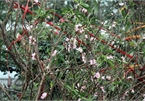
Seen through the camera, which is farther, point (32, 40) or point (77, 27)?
point (77, 27)

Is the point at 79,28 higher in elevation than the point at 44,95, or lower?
higher

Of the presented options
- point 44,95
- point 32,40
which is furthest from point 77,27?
point 44,95

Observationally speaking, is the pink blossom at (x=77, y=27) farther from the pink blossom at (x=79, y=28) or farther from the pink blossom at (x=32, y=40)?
the pink blossom at (x=32, y=40)

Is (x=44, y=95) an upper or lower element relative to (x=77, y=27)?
lower

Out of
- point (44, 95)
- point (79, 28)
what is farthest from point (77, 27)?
point (44, 95)

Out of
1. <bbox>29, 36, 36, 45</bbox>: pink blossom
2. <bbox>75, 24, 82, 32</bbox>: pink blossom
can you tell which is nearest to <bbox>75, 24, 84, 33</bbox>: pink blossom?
<bbox>75, 24, 82, 32</bbox>: pink blossom

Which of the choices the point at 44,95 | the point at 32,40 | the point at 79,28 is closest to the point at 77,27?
the point at 79,28

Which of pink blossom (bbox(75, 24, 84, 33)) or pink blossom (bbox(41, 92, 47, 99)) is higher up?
pink blossom (bbox(75, 24, 84, 33))

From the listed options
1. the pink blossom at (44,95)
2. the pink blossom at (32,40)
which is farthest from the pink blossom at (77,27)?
the pink blossom at (44,95)

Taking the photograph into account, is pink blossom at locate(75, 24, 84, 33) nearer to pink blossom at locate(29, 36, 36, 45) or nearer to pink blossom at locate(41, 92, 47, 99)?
pink blossom at locate(29, 36, 36, 45)

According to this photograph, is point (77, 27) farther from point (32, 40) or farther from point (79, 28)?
point (32, 40)

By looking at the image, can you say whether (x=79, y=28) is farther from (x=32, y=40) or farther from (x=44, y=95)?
(x=44, y=95)

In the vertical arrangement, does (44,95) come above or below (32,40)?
below

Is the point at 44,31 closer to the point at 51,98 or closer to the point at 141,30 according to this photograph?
the point at 51,98
